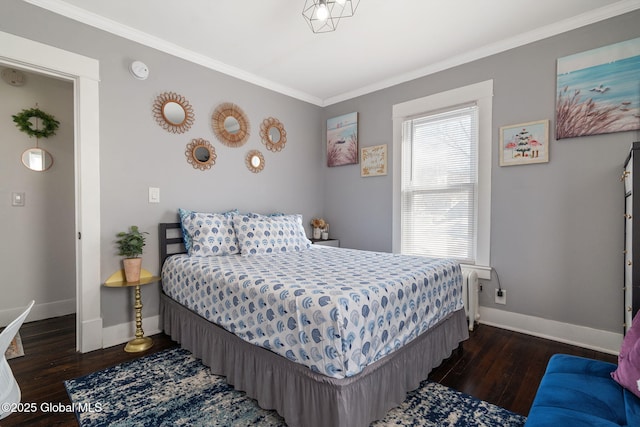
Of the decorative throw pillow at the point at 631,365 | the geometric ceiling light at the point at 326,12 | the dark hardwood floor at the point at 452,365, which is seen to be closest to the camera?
the decorative throw pillow at the point at 631,365

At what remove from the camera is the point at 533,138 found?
2.56 metres

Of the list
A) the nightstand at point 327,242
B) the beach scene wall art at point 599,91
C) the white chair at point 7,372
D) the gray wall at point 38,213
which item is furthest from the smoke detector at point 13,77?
the beach scene wall art at point 599,91

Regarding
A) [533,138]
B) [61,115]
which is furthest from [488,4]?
[61,115]

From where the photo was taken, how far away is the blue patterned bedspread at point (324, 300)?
130 cm

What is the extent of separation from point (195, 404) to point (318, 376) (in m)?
0.86

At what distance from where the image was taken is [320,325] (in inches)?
50.8

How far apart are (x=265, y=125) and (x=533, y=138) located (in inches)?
107

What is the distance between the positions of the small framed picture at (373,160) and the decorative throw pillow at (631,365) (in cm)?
258

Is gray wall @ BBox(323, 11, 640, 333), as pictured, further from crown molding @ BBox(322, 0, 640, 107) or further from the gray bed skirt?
the gray bed skirt

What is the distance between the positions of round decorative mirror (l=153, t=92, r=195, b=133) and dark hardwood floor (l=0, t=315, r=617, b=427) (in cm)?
192

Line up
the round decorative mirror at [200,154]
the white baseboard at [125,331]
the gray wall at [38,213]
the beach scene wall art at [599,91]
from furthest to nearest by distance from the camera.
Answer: the round decorative mirror at [200,154] → the gray wall at [38,213] → the white baseboard at [125,331] → the beach scene wall art at [599,91]

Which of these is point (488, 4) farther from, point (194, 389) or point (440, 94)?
point (194, 389)

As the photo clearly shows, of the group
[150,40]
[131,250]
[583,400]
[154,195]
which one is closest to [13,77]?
[150,40]

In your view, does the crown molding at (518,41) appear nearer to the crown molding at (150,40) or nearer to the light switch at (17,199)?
the crown molding at (150,40)
